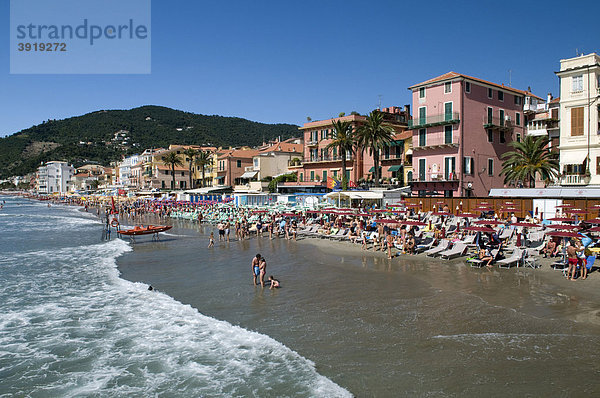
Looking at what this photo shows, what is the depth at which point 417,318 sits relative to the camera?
11414 millimetres

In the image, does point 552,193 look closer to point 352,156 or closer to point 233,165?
point 352,156

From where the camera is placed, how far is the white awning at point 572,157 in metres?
31.1

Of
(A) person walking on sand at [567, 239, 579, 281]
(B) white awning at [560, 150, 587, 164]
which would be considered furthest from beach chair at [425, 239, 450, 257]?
(B) white awning at [560, 150, 587, 164]

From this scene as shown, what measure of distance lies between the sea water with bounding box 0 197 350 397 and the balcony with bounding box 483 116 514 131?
36936 millimetres

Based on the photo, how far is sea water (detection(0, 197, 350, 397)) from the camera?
28.2ft

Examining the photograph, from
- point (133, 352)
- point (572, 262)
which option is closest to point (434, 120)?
point (572, 262)

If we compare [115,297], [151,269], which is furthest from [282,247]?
[115,297]

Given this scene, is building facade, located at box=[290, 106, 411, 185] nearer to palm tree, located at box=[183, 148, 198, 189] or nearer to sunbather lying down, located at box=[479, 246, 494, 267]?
sunbather lying down, located at box=[479, 246, 494, 267]

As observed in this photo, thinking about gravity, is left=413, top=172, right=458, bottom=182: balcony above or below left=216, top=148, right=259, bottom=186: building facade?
below

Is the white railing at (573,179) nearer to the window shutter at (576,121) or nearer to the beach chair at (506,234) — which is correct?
the window shutter at (576,121)

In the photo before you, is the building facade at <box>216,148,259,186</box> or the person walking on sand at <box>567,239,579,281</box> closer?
the person walking on sand at <box>567,239,579,281</box>

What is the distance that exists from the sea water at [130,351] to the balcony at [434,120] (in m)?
32.9

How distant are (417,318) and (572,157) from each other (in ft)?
92.1

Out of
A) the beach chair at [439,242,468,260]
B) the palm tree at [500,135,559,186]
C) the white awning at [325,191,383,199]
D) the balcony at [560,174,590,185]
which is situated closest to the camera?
the beach chair at [439,242,468,260]
